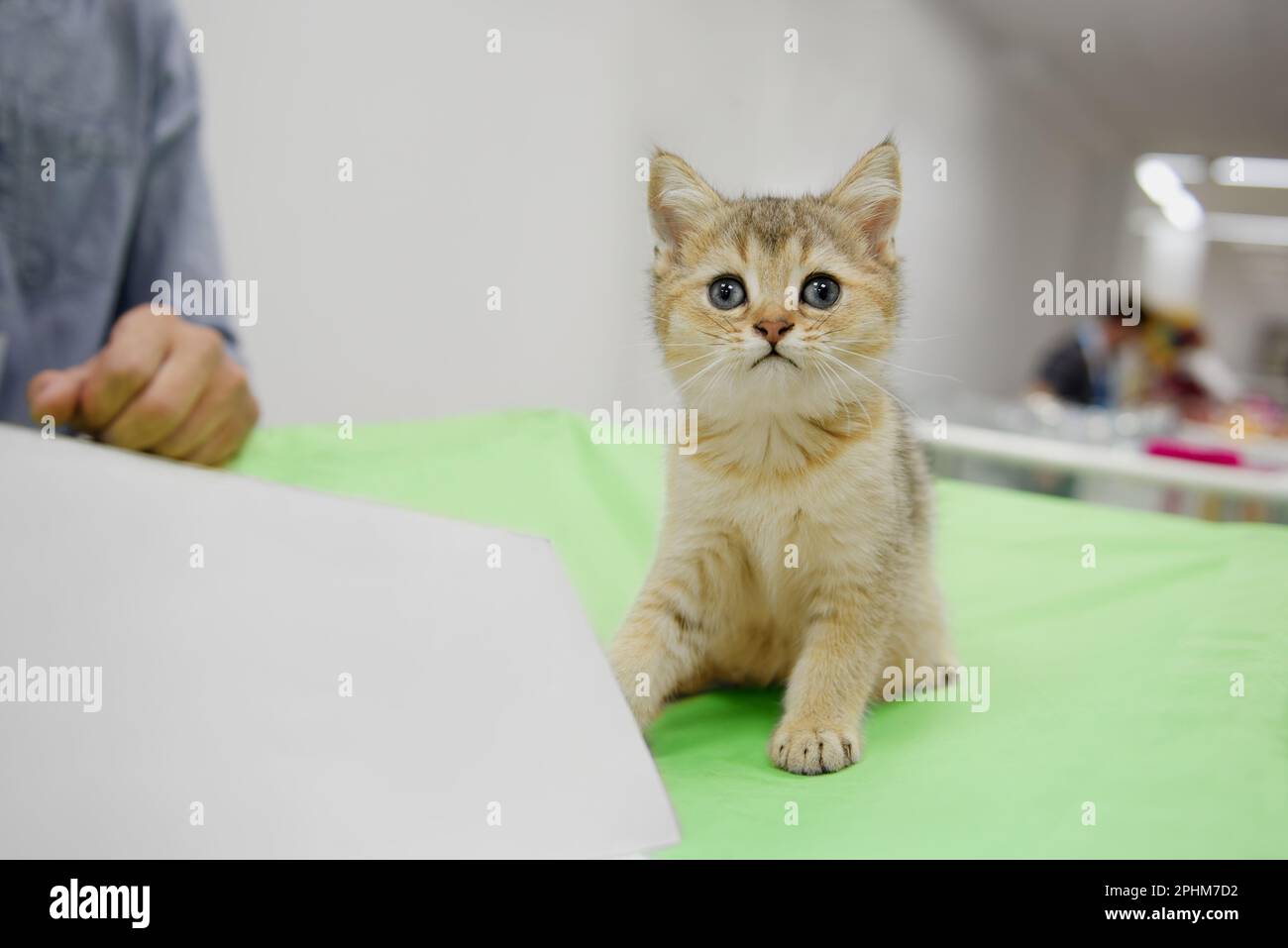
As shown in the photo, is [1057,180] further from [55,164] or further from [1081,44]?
[55,164]

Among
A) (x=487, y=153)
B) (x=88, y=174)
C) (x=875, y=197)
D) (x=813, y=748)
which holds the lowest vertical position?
(x=813, y=748)

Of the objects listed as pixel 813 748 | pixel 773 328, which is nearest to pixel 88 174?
pixel 773 328

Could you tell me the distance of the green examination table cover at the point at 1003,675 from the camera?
0.56 meters

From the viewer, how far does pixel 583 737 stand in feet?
2.02

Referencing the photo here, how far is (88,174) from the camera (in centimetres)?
126

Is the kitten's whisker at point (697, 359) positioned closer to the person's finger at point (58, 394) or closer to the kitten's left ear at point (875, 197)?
the kitten's left ear at point (875, 197)

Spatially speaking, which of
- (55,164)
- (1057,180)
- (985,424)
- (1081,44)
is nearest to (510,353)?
(55,164)

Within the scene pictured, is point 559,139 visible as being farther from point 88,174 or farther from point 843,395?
point 843,395

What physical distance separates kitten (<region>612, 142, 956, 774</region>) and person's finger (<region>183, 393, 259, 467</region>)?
560 mm

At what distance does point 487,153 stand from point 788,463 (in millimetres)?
977

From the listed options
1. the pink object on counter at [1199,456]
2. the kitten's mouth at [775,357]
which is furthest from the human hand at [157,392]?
the pink object on counter at [1199,456]

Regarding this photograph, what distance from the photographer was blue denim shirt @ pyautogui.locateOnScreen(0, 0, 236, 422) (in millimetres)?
1216

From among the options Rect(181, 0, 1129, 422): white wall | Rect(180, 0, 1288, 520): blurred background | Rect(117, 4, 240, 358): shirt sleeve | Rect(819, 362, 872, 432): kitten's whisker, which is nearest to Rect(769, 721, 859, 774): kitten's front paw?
Rect(819, 362, 872, 432): kitten's whisker
